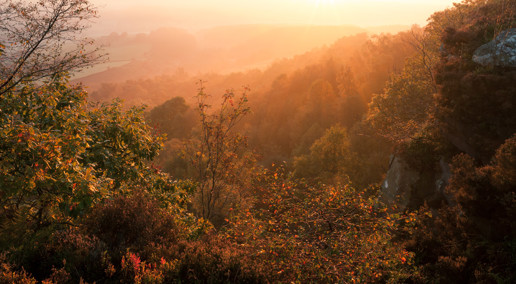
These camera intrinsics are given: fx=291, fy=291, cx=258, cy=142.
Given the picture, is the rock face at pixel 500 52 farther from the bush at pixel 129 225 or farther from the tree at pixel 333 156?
the tree at pixel 333 156

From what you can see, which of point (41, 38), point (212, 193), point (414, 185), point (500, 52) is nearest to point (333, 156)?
point (414, 185)

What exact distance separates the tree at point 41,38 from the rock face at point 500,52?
18.7 metres

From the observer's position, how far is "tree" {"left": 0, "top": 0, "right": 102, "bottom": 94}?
8352 millimetres

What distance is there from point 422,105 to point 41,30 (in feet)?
88.6

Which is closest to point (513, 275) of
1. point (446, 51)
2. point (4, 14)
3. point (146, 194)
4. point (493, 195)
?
point (493, 195)

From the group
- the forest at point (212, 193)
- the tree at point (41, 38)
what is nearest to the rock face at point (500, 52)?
the forest at point (212, 193)

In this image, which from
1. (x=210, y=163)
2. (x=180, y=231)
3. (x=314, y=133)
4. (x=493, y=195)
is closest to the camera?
(x=180, y=231)

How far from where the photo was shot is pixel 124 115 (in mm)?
12023

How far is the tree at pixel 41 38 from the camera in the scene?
835 centimetres

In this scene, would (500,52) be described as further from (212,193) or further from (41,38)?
(41,38)

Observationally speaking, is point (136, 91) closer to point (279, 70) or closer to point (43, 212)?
point (279, 70)

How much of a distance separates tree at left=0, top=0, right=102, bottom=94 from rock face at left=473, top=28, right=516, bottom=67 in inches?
736

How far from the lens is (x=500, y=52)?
49.7ft

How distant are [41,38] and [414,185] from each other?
21520 millimetres
